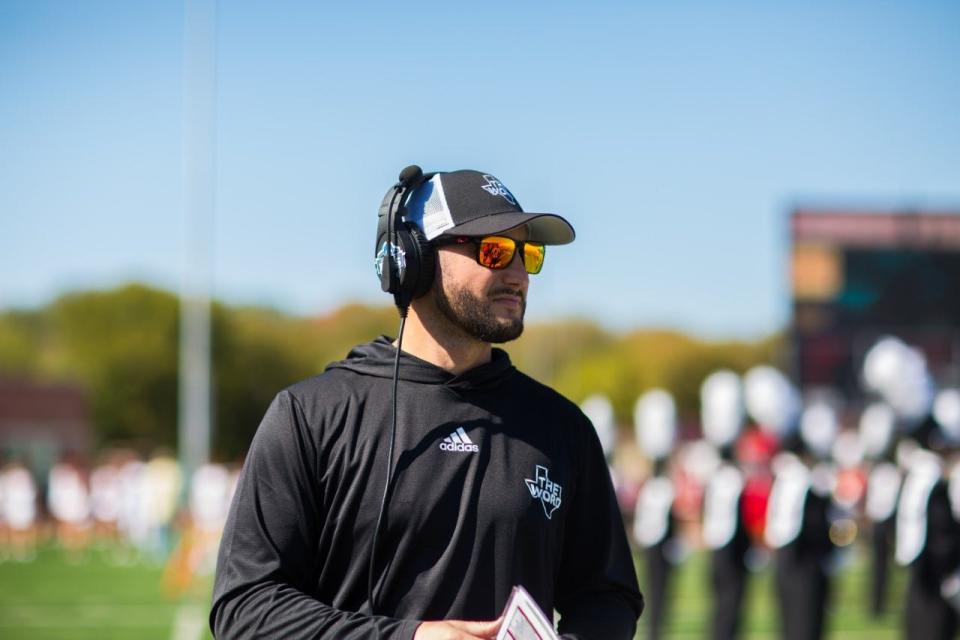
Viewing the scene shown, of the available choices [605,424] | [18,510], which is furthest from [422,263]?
[18,510]

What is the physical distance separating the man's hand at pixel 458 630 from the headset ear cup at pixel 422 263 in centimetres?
68

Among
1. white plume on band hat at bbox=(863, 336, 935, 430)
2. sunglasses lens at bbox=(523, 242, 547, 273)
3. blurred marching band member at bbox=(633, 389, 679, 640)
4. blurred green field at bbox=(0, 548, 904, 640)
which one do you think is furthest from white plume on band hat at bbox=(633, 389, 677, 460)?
sunglasses lens at bbox=(523, 242, 547, 273)

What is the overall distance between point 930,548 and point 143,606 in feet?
29.6

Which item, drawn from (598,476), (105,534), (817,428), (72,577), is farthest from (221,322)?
(598,476)

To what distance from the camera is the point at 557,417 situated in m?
2.69

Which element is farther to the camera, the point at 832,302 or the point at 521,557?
the point at 832,302

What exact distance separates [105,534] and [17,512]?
3565 millimetres

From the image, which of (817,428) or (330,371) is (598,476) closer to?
(330,371)

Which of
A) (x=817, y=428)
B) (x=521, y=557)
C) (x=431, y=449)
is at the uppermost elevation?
(x=431, y=449)

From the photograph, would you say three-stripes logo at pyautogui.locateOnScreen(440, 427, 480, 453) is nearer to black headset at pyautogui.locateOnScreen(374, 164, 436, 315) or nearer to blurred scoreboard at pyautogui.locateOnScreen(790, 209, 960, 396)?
black headset at pyautogui.locateOnScreen(374, 164, 436, 315)

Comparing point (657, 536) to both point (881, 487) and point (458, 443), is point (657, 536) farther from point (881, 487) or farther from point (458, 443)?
point (458, 443)

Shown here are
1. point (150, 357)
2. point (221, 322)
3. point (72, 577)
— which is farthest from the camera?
point (221, 322)

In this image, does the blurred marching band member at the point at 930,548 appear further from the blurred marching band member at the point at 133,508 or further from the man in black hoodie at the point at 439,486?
the blurred marching band member at the point at 133,508

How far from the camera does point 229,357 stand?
2301 inches
